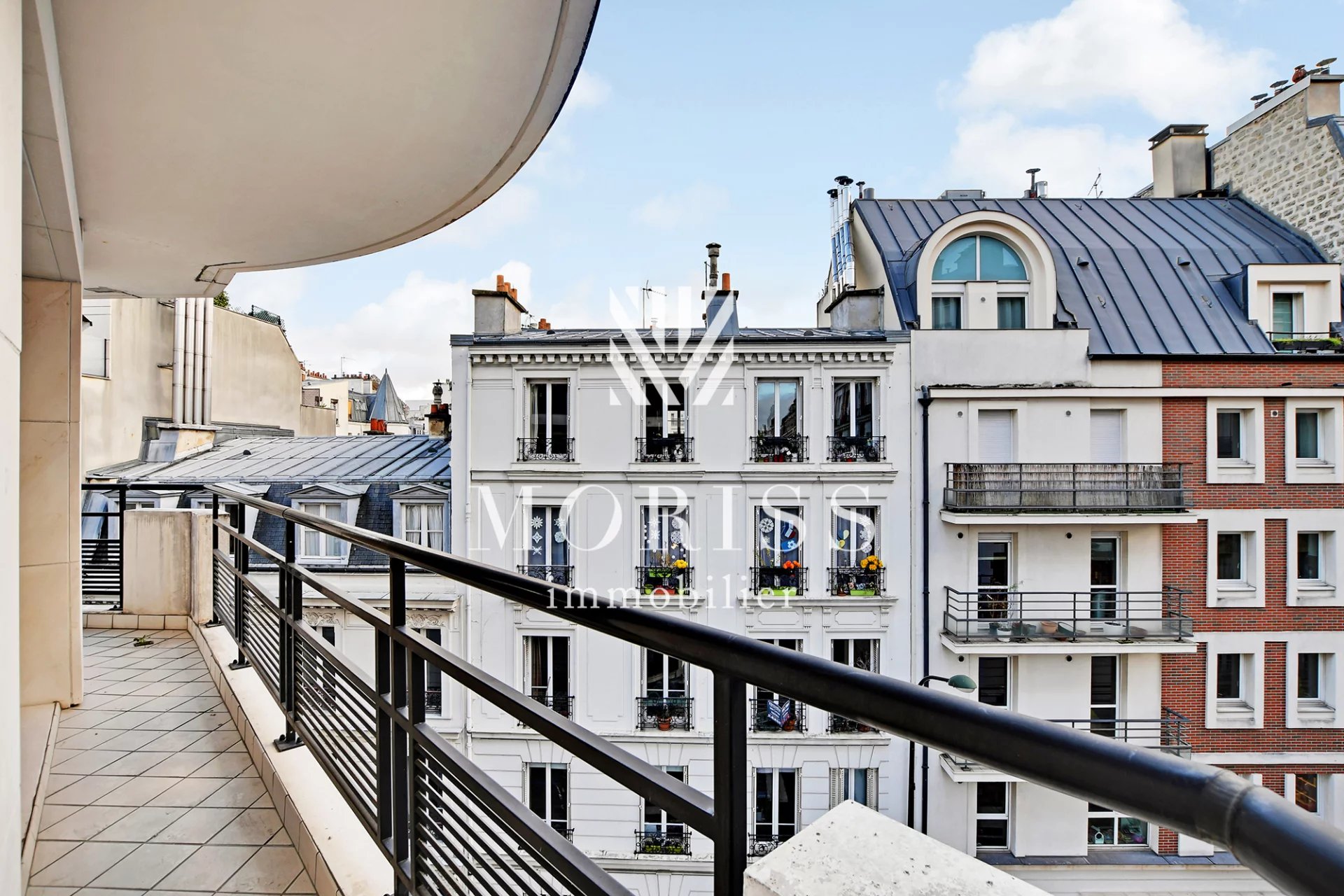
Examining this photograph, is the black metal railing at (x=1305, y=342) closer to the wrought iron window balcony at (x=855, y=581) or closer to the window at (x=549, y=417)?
the wrought iron window balcony at (x=855, y=581)

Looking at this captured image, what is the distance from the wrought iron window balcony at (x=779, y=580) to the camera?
829cm

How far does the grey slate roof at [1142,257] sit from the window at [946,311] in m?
0.34

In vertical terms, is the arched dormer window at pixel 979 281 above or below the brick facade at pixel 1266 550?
above

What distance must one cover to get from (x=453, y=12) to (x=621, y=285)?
327 inches

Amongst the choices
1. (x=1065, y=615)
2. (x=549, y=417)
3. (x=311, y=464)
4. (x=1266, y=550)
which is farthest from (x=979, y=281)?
(x=311, y=464)

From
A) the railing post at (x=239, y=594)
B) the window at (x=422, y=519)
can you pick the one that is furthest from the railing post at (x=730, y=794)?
the window at (x=422, y=519)

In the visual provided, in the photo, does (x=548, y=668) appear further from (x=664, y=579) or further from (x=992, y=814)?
(x=992, y=814)

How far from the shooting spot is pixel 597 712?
8258 millimetres

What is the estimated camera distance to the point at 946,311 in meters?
8.87

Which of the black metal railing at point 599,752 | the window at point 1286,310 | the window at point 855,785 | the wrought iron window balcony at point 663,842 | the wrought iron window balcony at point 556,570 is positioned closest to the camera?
the black metal railing at point 599,752

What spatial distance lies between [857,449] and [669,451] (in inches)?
101

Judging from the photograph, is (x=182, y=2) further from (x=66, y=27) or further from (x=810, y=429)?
(x=810, y=429)

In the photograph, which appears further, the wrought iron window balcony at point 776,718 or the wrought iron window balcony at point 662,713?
the wrought iron window balcony at point 662,713

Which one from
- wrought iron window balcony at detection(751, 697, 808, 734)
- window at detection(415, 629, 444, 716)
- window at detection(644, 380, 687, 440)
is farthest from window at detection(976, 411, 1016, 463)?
window at detection(415, 629, 444, 716)
